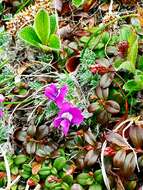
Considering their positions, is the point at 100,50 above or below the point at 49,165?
above

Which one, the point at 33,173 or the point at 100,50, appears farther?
the point at 100,50

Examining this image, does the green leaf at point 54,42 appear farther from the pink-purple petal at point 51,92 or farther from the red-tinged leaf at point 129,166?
the red-tinged leaf at point 129,166

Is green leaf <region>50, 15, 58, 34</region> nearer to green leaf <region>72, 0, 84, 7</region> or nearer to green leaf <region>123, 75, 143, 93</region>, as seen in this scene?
green leaf <region>72, 0, 84, 7</region>

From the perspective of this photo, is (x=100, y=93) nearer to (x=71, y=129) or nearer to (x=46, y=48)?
(x=71, y=129)

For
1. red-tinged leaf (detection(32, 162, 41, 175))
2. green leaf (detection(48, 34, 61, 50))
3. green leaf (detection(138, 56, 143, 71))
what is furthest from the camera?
green leaf (detection(48, 34, 61, 50))

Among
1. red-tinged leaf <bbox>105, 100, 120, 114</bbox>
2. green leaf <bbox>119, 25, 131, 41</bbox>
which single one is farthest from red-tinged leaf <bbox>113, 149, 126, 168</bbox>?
green leaf <bbox>119, 25, 131, 41</bbox>

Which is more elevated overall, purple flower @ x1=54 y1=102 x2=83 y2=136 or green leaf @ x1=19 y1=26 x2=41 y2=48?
green leaf @ x1=19 y1=26 x2=41 y2=48

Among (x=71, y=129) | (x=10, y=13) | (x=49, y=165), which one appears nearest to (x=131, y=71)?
(x=71, y=129)

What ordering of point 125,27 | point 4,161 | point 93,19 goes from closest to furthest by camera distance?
1. point 4,161
2. point 125,27
3. point 93,19
